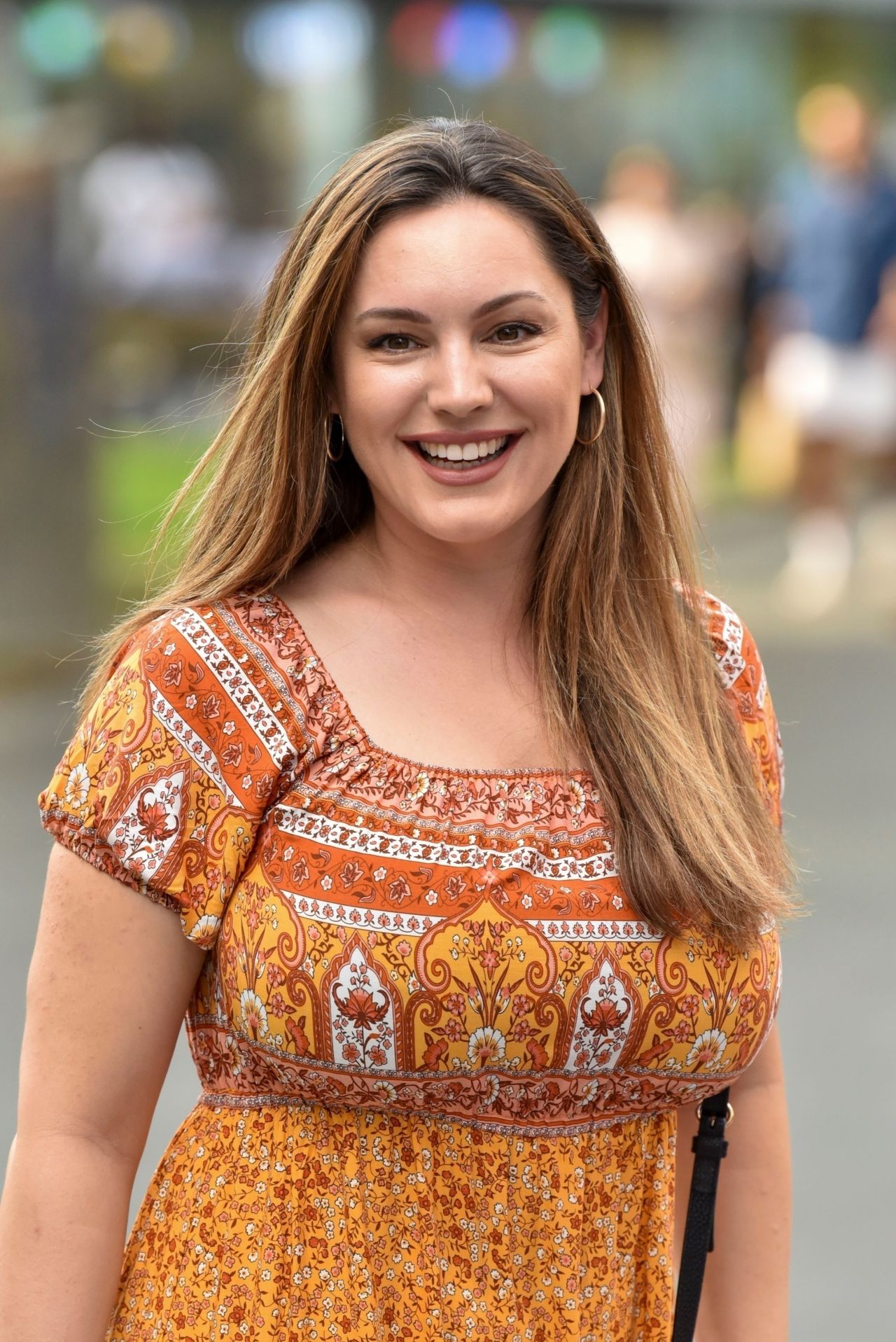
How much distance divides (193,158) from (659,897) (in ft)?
32.8

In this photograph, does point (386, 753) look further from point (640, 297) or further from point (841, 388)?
point (841, 388)

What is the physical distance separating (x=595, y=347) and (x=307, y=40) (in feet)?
33.2

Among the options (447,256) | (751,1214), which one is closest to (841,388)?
(751,1214)

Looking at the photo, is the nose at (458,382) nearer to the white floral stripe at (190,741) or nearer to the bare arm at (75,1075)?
the white floral stripe at (190,741)

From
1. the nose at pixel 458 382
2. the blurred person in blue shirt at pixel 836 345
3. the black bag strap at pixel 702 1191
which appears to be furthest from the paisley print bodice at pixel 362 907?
the blurred person in blue shirt at pixel 836 345

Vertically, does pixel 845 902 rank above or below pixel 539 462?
below

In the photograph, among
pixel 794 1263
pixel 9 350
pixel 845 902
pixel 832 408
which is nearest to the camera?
pixel 794 1263

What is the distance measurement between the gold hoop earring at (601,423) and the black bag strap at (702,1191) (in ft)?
2.50

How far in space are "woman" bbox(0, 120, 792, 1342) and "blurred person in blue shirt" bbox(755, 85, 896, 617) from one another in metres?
8.32

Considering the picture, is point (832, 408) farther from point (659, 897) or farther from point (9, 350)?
point (659, 897)

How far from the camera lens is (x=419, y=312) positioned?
1961mm

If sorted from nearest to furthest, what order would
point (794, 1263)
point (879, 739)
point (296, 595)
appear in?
point (296, 595), point (794, 1263), point (879, 739)

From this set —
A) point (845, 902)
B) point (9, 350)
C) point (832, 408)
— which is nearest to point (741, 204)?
point (832, 408)

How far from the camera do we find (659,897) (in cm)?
195
